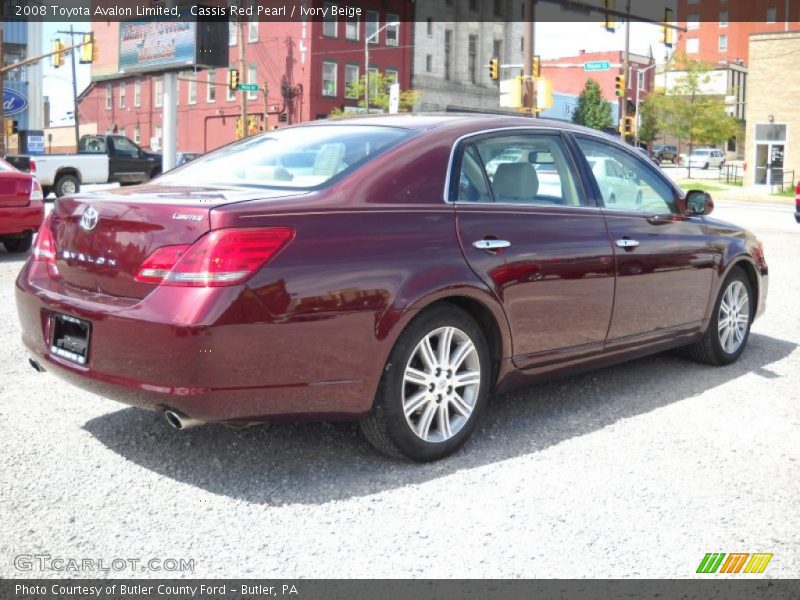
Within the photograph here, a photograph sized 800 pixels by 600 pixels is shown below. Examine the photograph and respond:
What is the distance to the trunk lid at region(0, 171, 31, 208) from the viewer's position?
11.2 metres

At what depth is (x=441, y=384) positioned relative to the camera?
14.2ft

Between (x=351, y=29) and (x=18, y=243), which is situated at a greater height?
(x=351, y=29)

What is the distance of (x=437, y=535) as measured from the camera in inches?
139

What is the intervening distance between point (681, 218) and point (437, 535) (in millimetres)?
3125

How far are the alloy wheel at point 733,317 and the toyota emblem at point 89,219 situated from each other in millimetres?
3986

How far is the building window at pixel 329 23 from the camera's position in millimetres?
53719

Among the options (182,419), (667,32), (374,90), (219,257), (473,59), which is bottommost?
(182,419)

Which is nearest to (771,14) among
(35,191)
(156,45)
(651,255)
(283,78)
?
(283,78)

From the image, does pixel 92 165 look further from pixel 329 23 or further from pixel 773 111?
pixel 773 111

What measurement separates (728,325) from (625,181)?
1408 mm

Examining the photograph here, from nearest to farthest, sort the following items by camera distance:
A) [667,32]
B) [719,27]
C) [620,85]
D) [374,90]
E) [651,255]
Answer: [651,255] < [667,32] < [620,85] < [374,90] < [719,27]

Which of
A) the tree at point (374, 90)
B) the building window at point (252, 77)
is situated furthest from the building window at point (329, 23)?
the building window at point (252, 77)

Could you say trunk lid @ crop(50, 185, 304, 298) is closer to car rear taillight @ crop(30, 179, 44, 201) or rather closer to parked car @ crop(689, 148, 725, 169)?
car rear taillight @ crop(30, 179, 44, 201)

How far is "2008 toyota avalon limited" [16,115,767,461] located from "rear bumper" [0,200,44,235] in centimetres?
726
